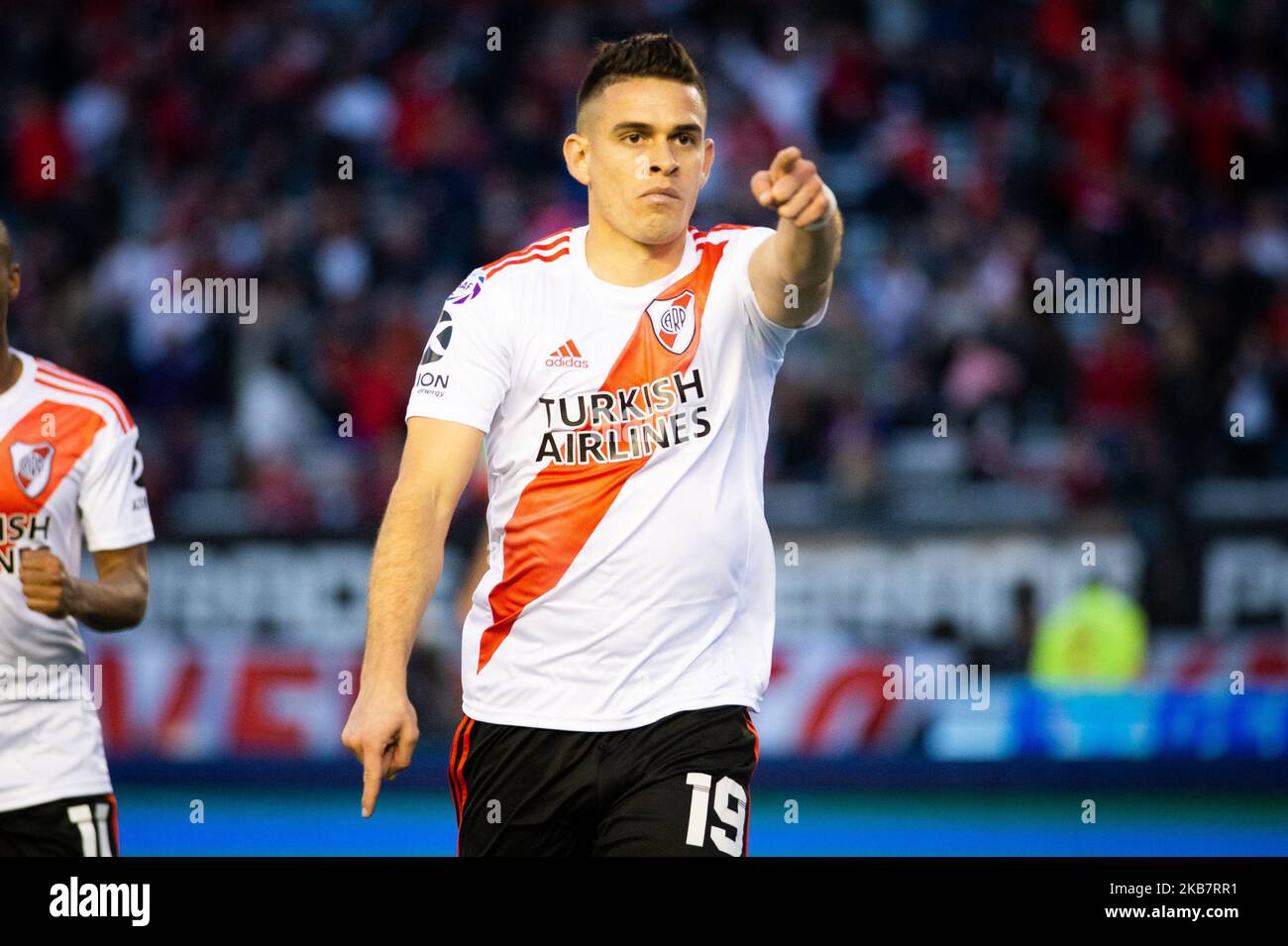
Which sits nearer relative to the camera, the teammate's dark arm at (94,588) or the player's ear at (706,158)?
the player's ear at (706,158)

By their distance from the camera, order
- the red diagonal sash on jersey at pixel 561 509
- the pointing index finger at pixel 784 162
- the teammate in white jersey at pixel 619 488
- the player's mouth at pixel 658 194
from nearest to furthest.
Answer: the pointing index finger at pixel 784 162
the teammate in white jersey at pixel 619 488
the red diagonal sash on jersey at pixel 561 509
the player's mouth at pixel 658 194

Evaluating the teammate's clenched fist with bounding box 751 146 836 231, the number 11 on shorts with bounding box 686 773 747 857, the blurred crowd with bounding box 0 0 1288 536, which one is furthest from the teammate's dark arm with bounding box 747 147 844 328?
the blurred crowd with bounding box 0 0 1288 536

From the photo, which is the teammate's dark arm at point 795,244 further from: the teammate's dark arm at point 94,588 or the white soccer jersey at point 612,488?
the teammate's dark arm at point 94,588

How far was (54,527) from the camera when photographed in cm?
564

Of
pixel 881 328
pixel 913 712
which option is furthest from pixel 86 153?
pixel 913 712

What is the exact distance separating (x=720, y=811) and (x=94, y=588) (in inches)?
84.1

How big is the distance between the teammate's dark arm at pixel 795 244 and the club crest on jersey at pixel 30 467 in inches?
92.0

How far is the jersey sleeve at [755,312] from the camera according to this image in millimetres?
4961

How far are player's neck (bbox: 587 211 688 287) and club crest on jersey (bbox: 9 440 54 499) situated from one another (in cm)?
192

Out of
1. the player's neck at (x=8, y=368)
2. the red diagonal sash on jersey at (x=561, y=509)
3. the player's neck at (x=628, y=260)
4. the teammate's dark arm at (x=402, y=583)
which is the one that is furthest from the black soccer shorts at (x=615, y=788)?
the player's neck at (x=8, y=368)

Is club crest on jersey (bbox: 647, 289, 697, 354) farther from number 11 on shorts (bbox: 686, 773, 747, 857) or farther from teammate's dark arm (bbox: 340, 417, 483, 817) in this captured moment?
number 11 on shorts (bbox: 686, 773, 747, 857)

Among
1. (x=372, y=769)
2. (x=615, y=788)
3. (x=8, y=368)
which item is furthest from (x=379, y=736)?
(x=8, y=368)

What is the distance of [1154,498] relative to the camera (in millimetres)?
11086
